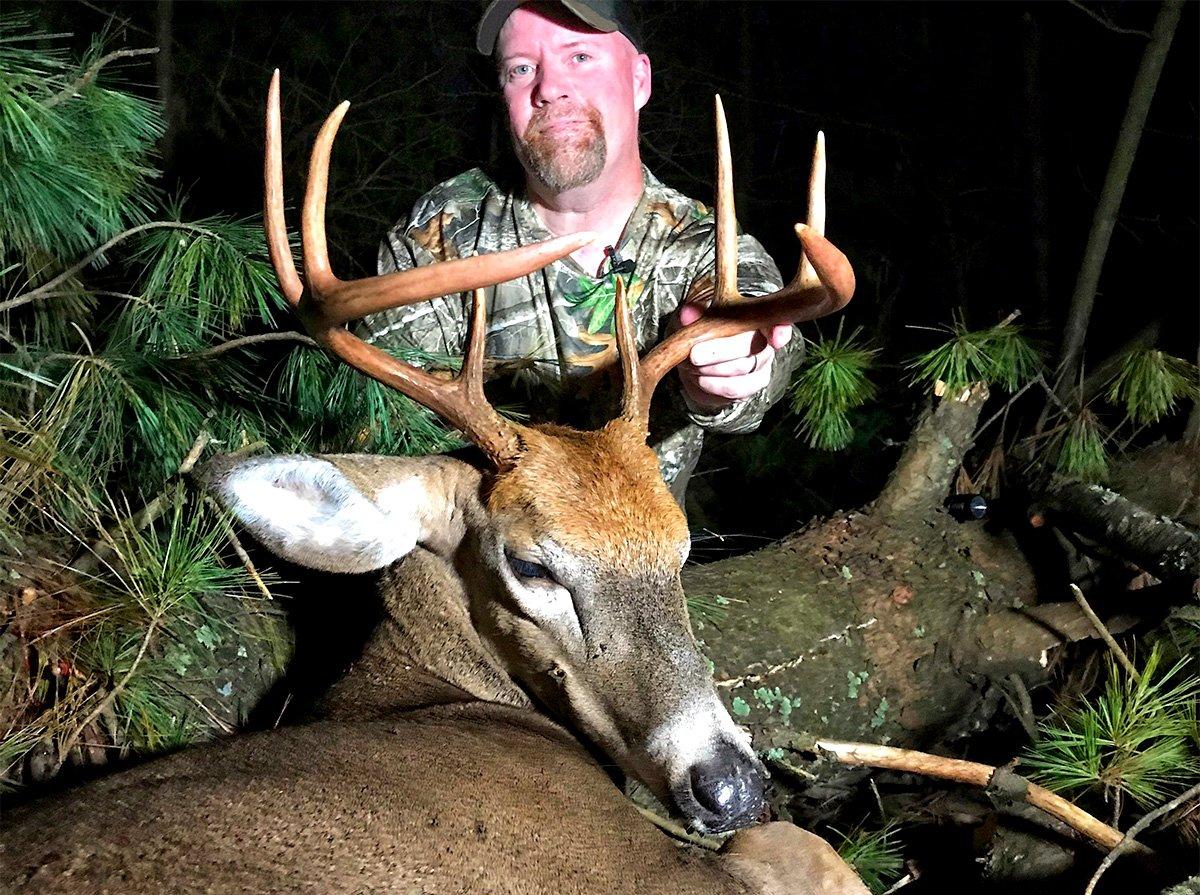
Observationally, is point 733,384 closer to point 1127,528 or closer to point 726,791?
point 726,791

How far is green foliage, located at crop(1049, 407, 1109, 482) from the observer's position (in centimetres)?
373

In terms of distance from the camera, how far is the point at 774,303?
2.67 metres

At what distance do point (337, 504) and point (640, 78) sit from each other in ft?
7.95

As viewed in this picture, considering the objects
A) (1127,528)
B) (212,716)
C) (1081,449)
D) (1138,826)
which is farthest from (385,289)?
(1081,449)

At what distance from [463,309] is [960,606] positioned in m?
2.05

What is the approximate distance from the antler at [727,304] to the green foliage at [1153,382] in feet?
5.54

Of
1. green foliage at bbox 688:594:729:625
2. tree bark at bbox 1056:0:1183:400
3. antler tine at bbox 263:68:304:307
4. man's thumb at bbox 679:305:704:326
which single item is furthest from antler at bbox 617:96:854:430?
tree bark at bbox 1056:0:1183:400

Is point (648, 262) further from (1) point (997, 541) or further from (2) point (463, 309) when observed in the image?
(1) point (997, 541)

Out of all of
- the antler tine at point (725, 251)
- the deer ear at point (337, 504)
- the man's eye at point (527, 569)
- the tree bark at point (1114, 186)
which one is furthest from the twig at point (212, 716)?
the tree bark at point (1114, 186)

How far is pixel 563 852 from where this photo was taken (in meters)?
1.99

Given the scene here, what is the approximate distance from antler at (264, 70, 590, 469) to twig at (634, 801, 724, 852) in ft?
3.39

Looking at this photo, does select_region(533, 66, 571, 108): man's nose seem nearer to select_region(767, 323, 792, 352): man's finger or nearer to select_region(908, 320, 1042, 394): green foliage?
select_region(767, 323, 792, 352): man's finger

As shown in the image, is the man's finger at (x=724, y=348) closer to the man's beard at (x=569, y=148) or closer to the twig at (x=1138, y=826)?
the man's beard at (x=569, y=148)

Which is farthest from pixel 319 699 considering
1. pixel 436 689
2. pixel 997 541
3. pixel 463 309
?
pixel 997 541
